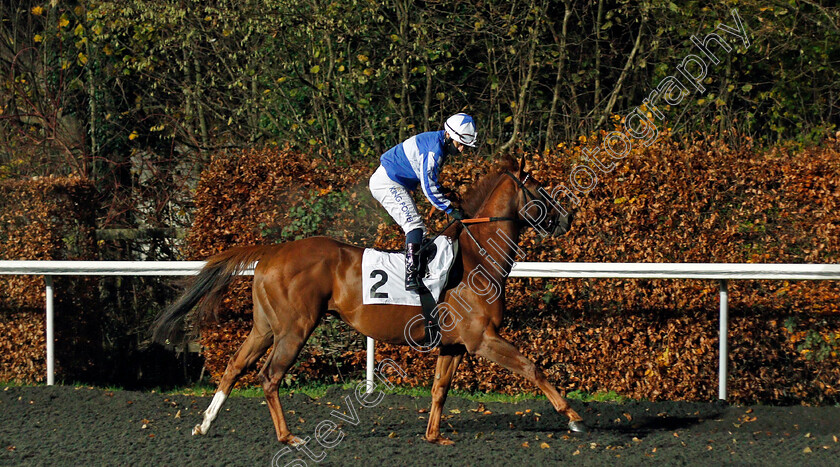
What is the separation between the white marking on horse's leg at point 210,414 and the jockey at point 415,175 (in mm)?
1273

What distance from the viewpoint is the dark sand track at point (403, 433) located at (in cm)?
404

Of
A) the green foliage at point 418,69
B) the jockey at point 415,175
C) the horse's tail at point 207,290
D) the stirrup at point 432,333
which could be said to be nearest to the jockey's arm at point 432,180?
the jockey at point 415,175

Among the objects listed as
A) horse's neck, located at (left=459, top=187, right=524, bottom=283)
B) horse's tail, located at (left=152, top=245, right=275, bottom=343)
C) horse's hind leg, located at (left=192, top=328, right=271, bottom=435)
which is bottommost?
horse's hind leg, located at (left=192, top=328, right=271, bottom=435)

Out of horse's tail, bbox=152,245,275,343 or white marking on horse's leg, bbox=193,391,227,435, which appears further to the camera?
horse's tail, bbox=152,245,275,343

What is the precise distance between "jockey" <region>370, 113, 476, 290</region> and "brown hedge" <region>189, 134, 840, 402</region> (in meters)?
1.13

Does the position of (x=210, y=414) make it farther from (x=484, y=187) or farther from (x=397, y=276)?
(x=484, y=187)

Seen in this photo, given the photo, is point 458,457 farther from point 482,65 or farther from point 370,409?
point 482,65

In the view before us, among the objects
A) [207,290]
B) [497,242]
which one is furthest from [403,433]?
[207,290]

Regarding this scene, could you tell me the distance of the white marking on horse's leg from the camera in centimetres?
457

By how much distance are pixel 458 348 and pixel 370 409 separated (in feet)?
3.14

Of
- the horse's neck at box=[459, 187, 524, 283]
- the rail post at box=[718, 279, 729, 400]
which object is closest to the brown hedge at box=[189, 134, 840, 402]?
the rail post at box=[718, 279, 729, 400]

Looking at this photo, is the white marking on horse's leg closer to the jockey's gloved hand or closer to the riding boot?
the riding boot

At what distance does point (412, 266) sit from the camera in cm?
448

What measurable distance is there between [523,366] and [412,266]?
2.73 feet
